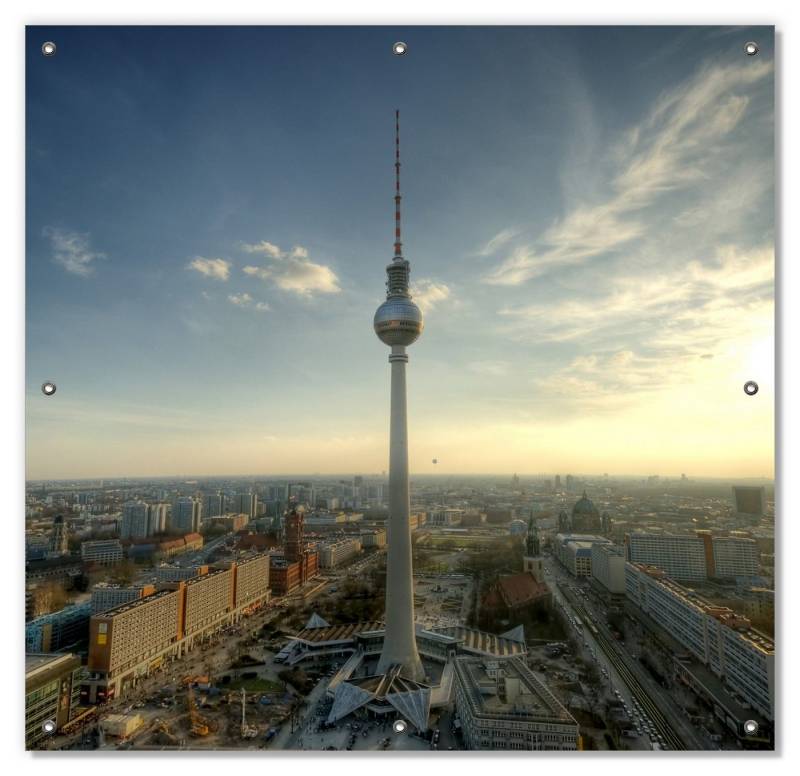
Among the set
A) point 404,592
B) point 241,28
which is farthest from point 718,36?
point 404,592

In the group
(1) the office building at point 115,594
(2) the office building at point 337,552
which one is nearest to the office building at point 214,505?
(1) the office building at point 115,594

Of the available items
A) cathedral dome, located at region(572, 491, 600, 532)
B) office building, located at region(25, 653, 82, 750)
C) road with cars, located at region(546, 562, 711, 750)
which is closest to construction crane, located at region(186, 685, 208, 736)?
office building, located at region(25, 653, 82, 750)

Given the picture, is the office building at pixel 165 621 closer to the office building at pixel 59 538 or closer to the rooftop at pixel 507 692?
the office building at pixel 59 538

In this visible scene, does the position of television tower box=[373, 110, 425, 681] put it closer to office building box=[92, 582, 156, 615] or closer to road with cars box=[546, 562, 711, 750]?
road with cars box=[546, 562, 711, 750]

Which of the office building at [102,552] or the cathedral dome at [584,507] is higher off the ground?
the cathedral dome at [584,507]

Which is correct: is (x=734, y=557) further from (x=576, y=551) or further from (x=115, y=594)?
(x=115, y=594)

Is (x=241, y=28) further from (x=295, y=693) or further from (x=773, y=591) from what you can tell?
(x=295, y=693)
